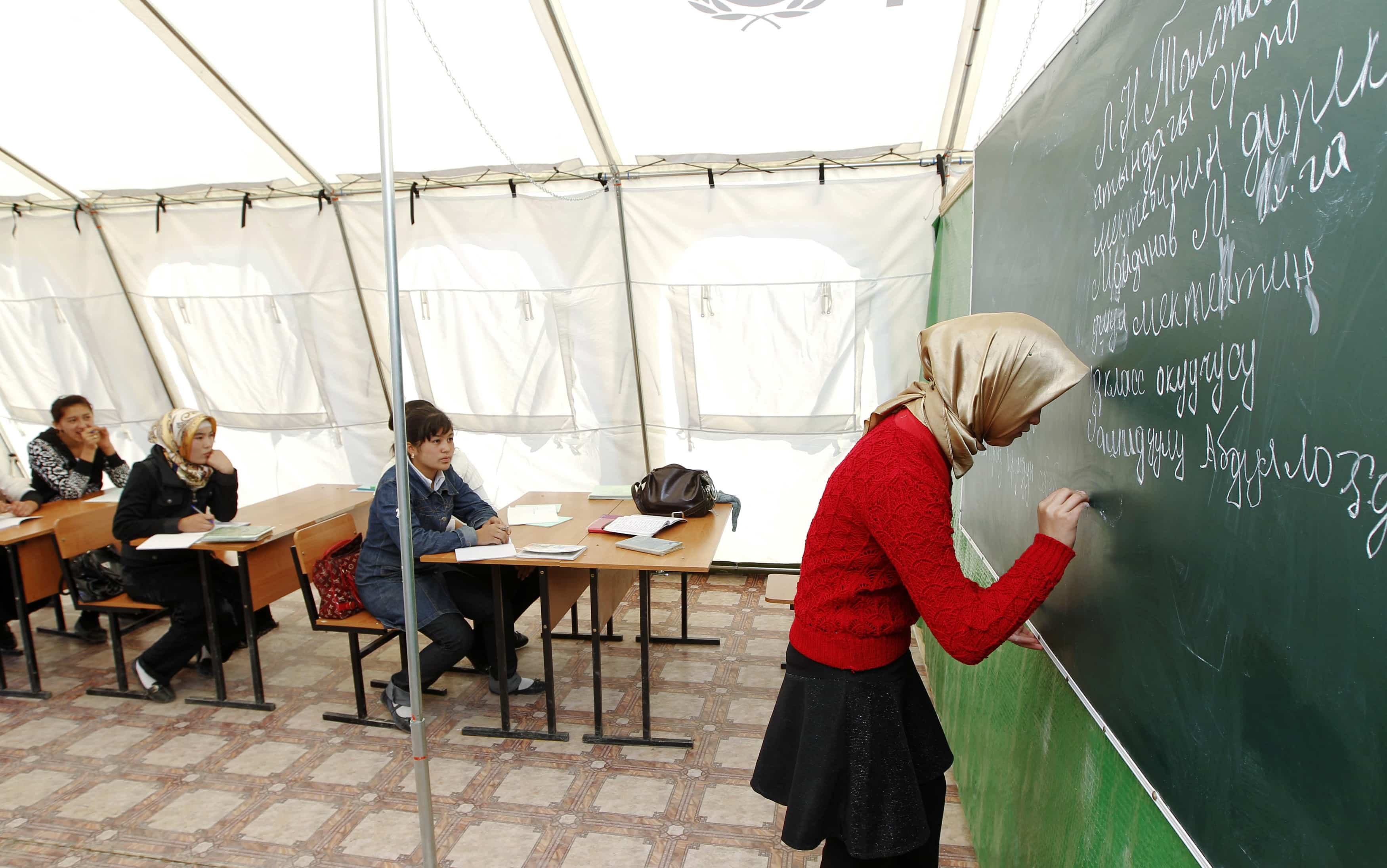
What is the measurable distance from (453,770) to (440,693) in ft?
2.15

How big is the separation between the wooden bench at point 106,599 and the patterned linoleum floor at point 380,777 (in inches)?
3.2

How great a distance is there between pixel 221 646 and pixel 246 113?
269 cm

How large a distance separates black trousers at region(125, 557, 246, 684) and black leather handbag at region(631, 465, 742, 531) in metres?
1.88

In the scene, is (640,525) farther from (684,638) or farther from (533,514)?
(684,638)

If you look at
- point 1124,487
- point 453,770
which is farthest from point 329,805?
point 1124,487

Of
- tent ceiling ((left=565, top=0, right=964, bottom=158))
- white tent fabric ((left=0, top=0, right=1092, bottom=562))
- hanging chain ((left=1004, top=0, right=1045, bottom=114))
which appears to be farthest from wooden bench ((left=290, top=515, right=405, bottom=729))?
hanging chain ((left=1004, top=0, right=1045, bottom=114))

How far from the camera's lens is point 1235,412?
871mm

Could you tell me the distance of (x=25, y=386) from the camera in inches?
216

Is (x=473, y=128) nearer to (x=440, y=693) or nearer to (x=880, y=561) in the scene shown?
(x=440, y=693)

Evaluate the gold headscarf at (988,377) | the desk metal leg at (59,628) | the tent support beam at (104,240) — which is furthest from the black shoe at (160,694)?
the gold headscarf at (988,377)

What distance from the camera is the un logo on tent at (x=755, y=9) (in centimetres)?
320

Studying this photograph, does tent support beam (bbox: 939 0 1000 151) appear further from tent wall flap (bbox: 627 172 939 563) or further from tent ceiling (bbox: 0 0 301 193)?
tent ceiling (bbox: 0 0 301 193)

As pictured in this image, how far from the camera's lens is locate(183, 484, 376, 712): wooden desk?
3.29 metres

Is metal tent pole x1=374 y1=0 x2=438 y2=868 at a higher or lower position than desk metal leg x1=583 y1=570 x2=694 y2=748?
higher
